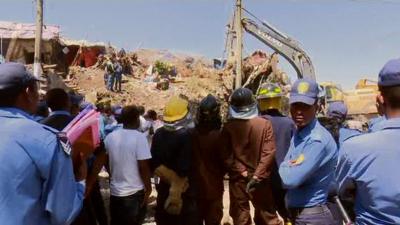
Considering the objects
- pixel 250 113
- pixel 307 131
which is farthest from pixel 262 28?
pixel 307 131

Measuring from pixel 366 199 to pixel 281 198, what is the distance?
286 centimetres

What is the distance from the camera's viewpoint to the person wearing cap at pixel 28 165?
190 cm

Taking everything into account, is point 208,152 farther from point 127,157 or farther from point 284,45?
point 284,45

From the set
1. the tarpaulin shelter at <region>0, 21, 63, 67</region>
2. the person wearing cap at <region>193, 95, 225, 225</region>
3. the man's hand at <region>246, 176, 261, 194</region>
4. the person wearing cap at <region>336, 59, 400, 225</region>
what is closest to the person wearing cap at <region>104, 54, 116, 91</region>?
the tarpaulin shelter at <region>0, 21, 63, 67</region>

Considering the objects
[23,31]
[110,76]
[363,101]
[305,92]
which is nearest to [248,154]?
[305,92]

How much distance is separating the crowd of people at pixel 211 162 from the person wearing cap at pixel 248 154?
1 cm

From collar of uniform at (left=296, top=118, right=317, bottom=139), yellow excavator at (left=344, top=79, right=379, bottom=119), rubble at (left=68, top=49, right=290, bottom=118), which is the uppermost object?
collar of uniform at (left=296, top=118, right=317, bottom=139)

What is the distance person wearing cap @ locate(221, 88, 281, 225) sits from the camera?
4562 mm

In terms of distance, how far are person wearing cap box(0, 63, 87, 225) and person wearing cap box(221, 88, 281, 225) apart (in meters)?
2.69

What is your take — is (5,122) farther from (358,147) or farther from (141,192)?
(141,192)

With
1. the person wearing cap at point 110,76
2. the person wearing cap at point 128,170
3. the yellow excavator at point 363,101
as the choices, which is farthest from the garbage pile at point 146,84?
the person wearing cap at point 128,170

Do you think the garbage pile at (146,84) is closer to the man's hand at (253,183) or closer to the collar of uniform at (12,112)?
the man's hand at (253,183)

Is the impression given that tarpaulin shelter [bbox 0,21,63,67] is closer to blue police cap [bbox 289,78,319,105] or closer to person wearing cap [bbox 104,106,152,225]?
person wearing cap [bbox 104,106,152,225]

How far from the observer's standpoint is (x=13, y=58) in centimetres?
2403
